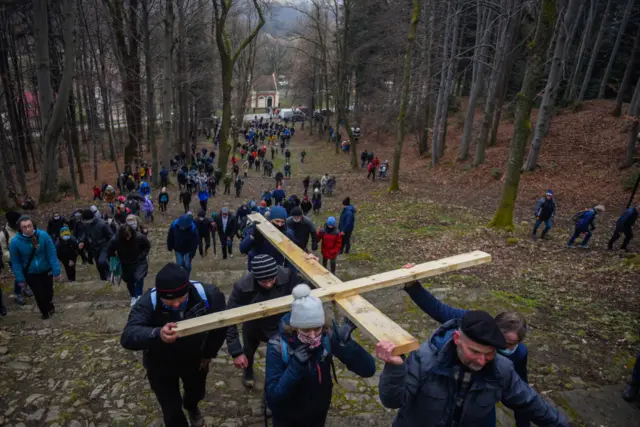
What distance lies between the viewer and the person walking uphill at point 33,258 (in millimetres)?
5586

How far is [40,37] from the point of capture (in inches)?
499

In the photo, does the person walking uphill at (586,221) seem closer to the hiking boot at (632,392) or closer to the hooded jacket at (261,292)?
the hiking boot at (632,392)

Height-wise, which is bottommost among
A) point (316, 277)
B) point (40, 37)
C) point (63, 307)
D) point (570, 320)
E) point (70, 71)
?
point (63, 307)

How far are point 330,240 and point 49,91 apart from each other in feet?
43.0

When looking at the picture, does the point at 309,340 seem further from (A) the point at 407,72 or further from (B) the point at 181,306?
(A) the point at 407,72

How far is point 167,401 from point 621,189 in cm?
1833

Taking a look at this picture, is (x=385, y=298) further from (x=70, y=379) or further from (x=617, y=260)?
(x=617, y=260)

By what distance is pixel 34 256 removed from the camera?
18.8ft

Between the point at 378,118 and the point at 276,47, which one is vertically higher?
the point at 276,47

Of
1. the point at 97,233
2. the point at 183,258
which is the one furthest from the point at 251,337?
the point at 97,233

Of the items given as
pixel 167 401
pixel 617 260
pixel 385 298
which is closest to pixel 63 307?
pixel 167 401

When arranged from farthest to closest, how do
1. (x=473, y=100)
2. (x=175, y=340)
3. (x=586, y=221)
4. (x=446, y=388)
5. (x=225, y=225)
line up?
(x=473, y=100), (x=225, y=225), (x=586, y=221), (x=175, y=340), (x=446, y=388)

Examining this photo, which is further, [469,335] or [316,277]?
[316,277]

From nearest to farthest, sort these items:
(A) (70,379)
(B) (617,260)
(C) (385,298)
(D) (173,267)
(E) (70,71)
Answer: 1. (D) (173,267)
2. (A) (70,379)
3. (C) (385,298)
4. (B) (617,260)
5. (E) (70,71)
